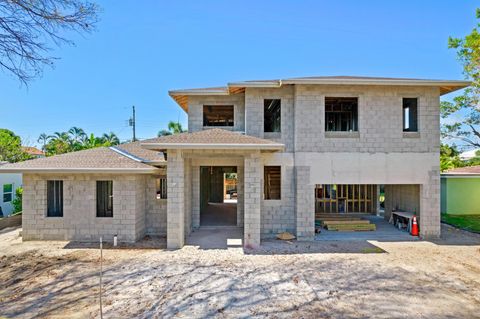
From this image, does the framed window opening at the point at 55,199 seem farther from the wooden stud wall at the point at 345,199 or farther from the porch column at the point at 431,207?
the porch column at the point at 431,207

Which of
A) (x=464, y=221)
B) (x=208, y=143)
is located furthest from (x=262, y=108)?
(x=464, y=221)

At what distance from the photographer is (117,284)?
7039mm

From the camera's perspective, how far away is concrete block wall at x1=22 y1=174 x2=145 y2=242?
36.3 ft

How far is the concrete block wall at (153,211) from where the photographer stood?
484 inches

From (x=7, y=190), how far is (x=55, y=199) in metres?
10.6

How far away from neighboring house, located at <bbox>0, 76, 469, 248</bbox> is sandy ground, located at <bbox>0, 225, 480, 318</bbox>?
48.6 inches

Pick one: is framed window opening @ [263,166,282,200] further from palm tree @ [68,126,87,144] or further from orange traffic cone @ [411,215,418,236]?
palm tree @ [68,126,87,144]

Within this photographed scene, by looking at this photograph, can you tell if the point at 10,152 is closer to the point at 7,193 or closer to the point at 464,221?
the point at 7,193

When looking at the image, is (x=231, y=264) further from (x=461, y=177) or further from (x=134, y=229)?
(x=461, y=177)

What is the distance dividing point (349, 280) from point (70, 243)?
34.7ft

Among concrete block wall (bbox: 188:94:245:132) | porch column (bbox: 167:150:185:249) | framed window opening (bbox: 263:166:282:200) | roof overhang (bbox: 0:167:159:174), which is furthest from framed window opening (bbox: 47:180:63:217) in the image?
framed window opening (bbox: 263:166:282:200)

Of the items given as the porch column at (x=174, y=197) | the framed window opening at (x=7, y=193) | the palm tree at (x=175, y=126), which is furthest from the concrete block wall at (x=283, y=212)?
the palm tree at (x=175, y=126)

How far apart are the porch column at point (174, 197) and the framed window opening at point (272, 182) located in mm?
4043

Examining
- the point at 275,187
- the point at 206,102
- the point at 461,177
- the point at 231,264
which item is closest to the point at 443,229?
the point at 461,177
